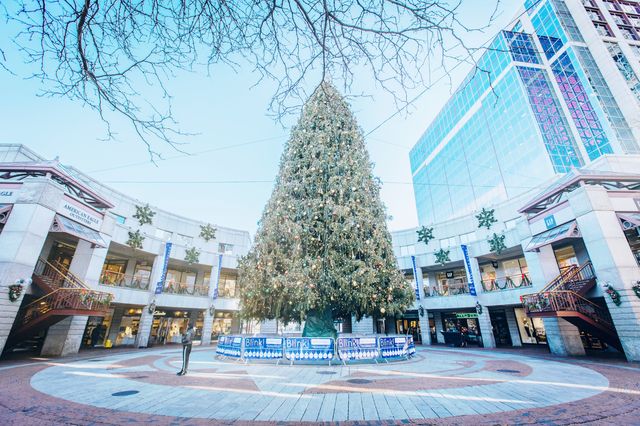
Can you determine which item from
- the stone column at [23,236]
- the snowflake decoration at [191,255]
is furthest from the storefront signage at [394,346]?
the snowflake decoration at [191,255]

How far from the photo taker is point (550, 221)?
14.9 metres

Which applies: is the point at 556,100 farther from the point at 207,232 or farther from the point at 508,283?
the point at 207,232

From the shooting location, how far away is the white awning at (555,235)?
1309cm

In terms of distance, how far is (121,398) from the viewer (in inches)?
219

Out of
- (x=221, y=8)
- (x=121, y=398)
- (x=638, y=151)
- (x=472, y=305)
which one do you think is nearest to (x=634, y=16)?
(x=638, y=151)

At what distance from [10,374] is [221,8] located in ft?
41.7

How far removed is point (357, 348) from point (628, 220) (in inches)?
544

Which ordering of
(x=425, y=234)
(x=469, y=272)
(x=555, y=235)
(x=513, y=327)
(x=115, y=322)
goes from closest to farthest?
1. (x=555, y=235)
2. (x=469, y=272)
3. (x=513, y=327)
4. (x=115, y=322)
5. (x=425, y=234)

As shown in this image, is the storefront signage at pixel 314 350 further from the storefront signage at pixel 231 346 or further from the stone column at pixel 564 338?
the stone column at pixel 564 338

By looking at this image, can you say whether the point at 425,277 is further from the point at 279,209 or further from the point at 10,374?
the point at 10,374

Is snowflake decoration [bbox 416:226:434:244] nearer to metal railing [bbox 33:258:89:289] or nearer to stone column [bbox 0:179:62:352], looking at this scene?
metal railing [bbox 33:258:89:289]

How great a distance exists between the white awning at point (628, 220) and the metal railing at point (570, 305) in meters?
3.90

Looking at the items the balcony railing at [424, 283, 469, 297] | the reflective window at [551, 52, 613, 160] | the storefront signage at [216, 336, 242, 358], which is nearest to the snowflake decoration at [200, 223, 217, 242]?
the storefront signage at [216, 336, 242, 358]

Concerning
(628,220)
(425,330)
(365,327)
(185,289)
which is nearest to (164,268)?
(185,289)
